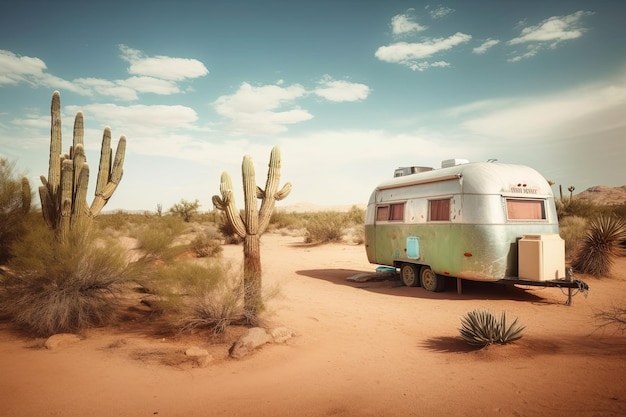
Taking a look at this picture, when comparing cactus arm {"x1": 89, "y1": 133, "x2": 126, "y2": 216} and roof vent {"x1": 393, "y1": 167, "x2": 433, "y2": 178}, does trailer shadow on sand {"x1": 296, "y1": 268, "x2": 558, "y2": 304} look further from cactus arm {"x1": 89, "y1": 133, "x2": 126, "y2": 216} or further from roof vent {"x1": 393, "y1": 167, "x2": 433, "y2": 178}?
cactus arm {"x1": 89, "y1": 133, "x2": 126, "y2": 216}

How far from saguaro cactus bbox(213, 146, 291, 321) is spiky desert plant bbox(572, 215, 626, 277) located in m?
10.7

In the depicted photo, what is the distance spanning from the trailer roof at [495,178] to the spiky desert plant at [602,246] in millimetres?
3735

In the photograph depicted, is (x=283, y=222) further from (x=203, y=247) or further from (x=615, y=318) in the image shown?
(x=615, y=318)

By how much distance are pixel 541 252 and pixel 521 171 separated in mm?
2364

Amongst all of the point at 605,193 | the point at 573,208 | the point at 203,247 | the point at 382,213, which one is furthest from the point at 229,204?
the point at 605,193

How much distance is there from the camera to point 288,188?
8.51 metres

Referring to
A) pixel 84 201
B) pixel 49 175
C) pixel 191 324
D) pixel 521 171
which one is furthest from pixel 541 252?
pixel 49 175

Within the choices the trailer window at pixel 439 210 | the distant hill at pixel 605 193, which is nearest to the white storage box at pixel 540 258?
the trailer window at pixel 439 210

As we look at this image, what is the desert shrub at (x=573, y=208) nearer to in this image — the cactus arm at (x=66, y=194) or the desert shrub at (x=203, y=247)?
the desert shrub at (x=203, y=247)

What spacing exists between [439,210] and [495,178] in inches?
64.0

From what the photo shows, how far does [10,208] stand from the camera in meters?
9.49

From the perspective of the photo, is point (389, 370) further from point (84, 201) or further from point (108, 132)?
point (108, 132)

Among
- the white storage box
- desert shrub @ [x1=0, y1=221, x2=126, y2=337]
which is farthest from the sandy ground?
the white storage box

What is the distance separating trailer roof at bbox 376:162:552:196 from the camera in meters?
9.42
